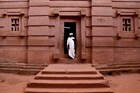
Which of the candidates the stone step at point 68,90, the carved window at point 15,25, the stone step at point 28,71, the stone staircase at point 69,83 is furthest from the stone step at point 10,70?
the stone step at point 68,90

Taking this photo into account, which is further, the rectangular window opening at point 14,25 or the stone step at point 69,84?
the rectangular window opening at point 14,25

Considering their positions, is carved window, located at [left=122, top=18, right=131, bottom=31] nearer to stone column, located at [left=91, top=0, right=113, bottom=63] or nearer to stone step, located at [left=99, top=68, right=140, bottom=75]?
stone column, located at [left=91, top=0, right=113, bottom=63]

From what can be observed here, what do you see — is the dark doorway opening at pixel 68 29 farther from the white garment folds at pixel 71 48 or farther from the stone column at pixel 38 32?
the stone column at pixel 38 32

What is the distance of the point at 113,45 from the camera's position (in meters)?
9.50

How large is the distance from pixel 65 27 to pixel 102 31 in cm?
206

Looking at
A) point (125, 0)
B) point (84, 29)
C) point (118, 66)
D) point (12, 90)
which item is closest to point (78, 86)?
point (12, 90)

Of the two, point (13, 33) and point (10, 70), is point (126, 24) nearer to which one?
point (13, 33)

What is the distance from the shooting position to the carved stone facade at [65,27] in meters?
9.38

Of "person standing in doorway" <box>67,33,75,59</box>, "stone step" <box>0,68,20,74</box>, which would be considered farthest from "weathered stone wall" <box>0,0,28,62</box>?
"person standing in doorway" <box>67,33,75,59</box>

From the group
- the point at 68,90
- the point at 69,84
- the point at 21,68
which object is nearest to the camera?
the point at 68,90

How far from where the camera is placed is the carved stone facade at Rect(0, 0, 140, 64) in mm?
9375

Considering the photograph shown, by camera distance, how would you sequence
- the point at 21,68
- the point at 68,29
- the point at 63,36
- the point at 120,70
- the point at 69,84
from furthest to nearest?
1. the point at 68,29
2. the point at 63,36
3. the point at 21,68
4. the point at 120,70
5. the point at 69,84

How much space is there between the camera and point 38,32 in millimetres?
9398

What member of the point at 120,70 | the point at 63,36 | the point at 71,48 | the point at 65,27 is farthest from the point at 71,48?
the point at 120,70
